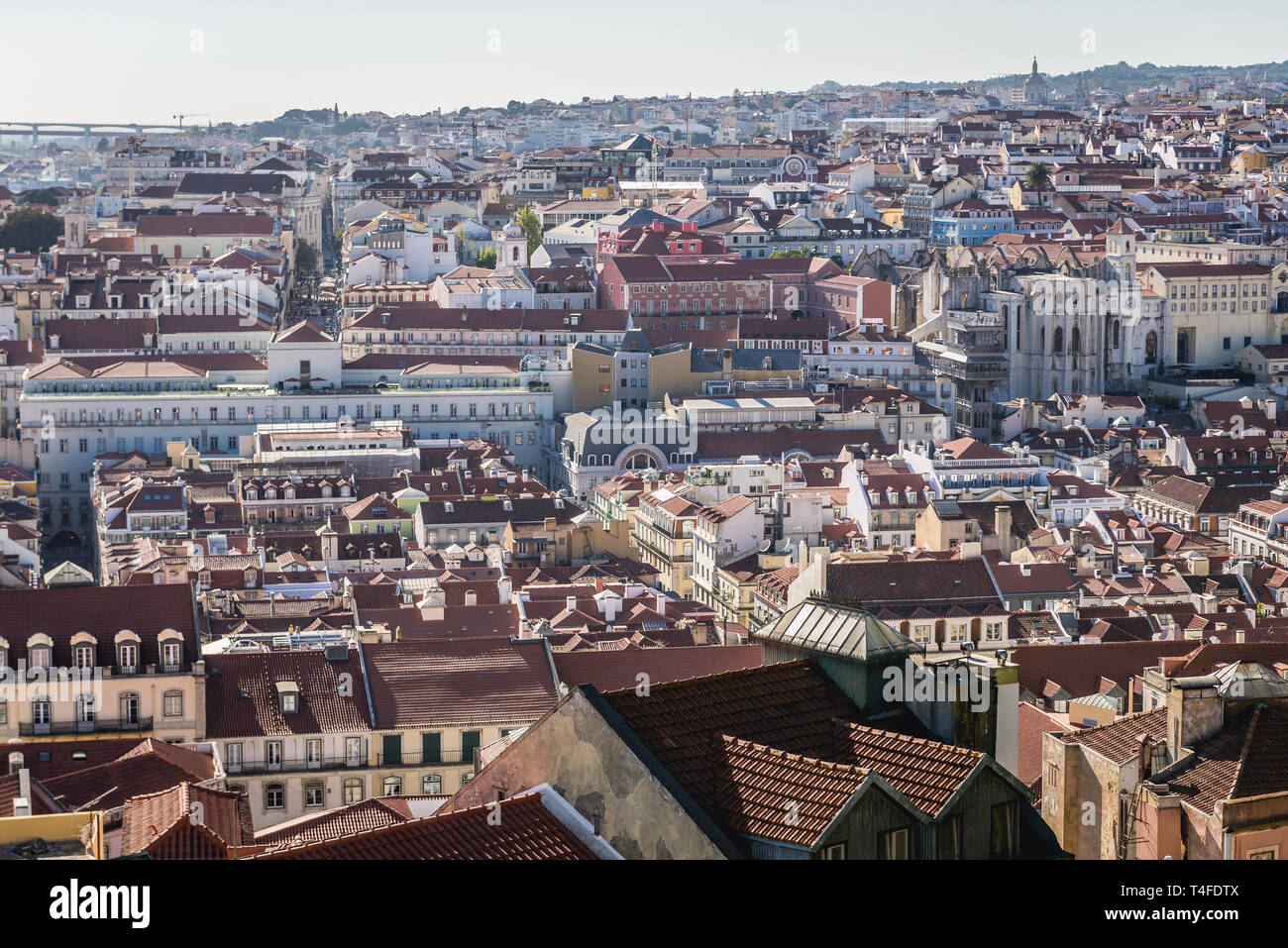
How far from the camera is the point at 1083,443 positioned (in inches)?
1561

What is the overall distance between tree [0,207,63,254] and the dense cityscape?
0.15 meters

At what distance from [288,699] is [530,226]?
48.3m

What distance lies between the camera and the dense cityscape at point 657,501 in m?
6.30

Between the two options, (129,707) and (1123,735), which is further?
(129,707)

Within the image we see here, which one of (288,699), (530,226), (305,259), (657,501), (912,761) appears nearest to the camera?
(912,761)

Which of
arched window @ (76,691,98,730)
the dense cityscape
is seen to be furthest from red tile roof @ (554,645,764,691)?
arched window @ (76,691,98,730)

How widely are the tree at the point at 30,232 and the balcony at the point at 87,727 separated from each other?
167 ft

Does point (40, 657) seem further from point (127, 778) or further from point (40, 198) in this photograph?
point (40, 198)

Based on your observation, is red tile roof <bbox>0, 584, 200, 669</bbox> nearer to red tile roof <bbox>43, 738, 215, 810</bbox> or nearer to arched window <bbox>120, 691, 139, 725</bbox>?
arched window <bbox>120, 691, 139, 725</bbox>

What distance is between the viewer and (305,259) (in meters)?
67.9

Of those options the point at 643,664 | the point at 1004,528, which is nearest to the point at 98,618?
the point at 643,664

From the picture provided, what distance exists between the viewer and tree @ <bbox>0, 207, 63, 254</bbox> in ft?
212

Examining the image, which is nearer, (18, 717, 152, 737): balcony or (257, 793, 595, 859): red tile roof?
(257, 793, 595, 859): red tile roof

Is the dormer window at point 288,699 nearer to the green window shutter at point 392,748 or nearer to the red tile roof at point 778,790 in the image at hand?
the green window shutter at point 392,748
